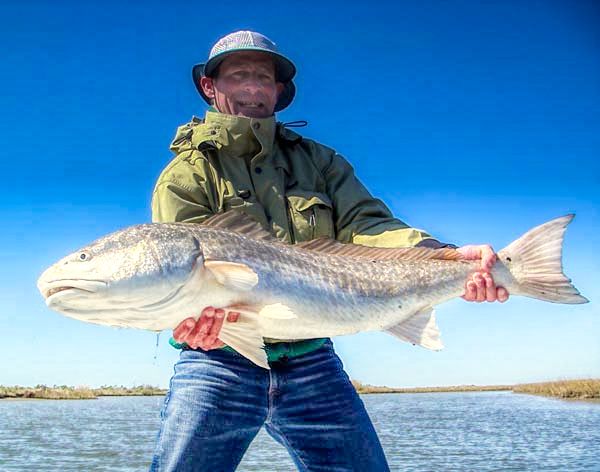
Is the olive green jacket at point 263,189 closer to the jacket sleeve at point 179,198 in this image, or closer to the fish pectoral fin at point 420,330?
the jacket sleeve at point 179,198

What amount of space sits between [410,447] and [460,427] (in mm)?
6993

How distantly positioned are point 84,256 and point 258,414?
1670mm

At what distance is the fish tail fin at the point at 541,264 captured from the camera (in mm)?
4363

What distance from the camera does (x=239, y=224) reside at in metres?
4.11

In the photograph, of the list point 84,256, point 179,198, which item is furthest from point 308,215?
point 84,256

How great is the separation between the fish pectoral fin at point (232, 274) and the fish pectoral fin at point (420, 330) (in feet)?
3.90

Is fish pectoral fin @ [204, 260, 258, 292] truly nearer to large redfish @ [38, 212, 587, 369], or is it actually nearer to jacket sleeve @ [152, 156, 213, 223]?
large redfish @ [38, 212, 587, 369]

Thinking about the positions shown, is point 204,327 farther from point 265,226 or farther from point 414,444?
point 414,444

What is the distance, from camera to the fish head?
11.4ft

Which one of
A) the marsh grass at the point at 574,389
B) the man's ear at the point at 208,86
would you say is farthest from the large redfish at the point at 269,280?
the marsh grass at the point at 574,389

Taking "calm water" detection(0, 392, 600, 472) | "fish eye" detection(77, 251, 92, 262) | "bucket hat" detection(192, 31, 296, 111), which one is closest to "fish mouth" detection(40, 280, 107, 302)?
"fish eye" detection(77, 251, 92, 262)

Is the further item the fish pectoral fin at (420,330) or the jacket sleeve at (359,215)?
the jacket sleeve at (359,215)

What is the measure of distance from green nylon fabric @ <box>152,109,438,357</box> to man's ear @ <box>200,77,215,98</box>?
45cm

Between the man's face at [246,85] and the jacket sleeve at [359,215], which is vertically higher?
the man's face at [246,85]
